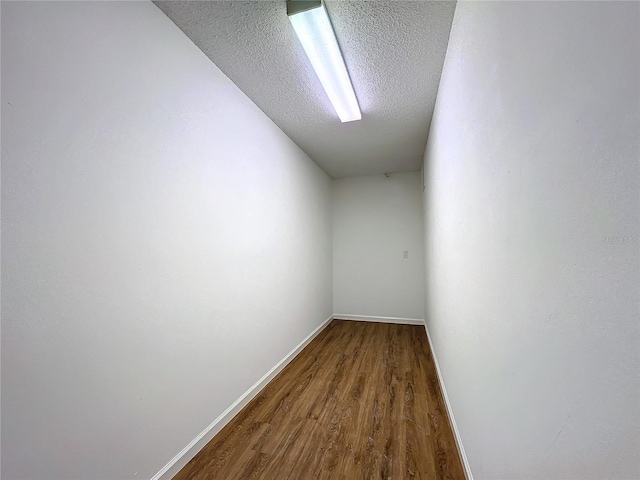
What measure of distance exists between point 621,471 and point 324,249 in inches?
146

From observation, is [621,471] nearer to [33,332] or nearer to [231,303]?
[33,332]

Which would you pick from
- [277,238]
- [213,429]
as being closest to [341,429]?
[213,429]

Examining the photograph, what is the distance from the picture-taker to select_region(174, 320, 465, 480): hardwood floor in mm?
1405

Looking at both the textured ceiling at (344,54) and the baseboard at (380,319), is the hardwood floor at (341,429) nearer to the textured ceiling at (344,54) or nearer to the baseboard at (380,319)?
the baseboard at (380,319)

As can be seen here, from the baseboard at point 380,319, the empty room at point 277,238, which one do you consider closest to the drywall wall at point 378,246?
the baseboard at point 380,319

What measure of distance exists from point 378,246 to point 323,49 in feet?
10.3

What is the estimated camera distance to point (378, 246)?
14.0 feet

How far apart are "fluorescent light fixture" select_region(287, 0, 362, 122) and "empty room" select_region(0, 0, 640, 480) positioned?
1cm

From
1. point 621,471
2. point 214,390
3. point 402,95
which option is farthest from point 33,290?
point 402,95

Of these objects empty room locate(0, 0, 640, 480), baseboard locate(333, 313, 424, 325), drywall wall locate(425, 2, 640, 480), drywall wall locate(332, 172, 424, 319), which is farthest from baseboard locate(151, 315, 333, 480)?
drywall wall locate(332, 172, 424, 319)

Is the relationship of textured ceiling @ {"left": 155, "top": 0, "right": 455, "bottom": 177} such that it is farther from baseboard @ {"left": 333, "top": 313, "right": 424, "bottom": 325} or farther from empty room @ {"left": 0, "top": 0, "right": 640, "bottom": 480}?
baseboard @ {"left": 333, "top": 313, "right": 424, "bottom": 325}

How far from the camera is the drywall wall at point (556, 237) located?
410 millimetres

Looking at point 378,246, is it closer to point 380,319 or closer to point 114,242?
point 380,319

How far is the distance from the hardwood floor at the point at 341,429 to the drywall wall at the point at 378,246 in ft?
4.84
